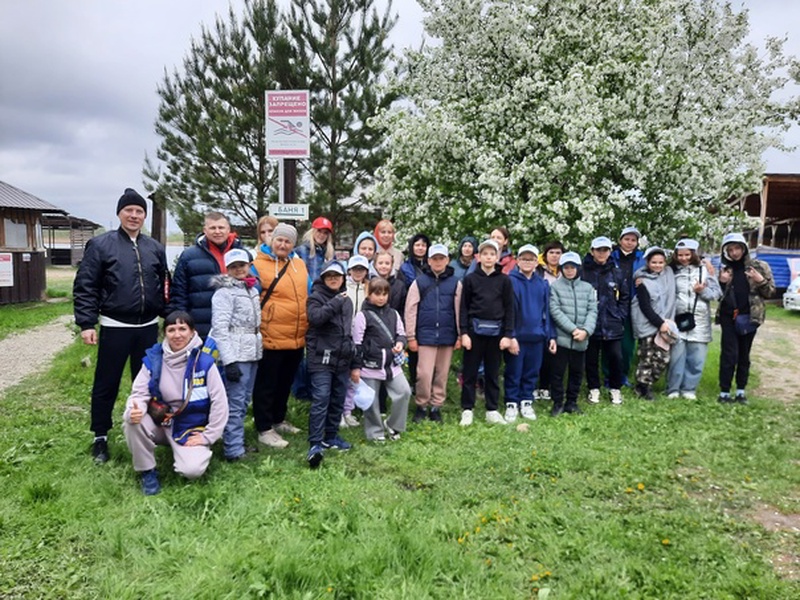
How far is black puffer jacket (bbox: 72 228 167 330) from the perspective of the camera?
172 inches

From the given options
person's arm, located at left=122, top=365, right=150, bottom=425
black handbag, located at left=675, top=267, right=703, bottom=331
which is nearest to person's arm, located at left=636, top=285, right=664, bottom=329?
black handbag, located at left=675, top=267, right=703, bottom=331

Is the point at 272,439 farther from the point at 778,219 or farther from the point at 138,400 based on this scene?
the point at 778,219

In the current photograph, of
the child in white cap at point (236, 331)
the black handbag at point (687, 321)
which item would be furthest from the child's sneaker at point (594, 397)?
the child in white cap at point (236, 331)

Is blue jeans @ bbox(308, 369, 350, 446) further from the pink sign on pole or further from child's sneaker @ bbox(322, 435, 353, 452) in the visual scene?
the pink sign on pole

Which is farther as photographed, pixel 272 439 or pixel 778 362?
pixel 778 362

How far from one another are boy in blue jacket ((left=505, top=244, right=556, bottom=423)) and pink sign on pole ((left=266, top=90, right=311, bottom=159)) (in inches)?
125

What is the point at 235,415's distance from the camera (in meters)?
4.81

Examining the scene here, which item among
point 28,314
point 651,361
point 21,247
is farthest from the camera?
point 21,247

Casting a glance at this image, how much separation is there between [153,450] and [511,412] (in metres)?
3.68

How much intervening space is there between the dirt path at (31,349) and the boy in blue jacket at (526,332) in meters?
6.30

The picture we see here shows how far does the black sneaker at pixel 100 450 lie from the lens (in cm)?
464

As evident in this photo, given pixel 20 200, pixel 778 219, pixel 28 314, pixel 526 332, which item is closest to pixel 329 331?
pixel 526 332

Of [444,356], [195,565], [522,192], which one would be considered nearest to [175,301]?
[195,565]

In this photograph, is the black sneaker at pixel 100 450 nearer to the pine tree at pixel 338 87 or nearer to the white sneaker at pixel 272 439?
the white sneaker at pixel 272 439
